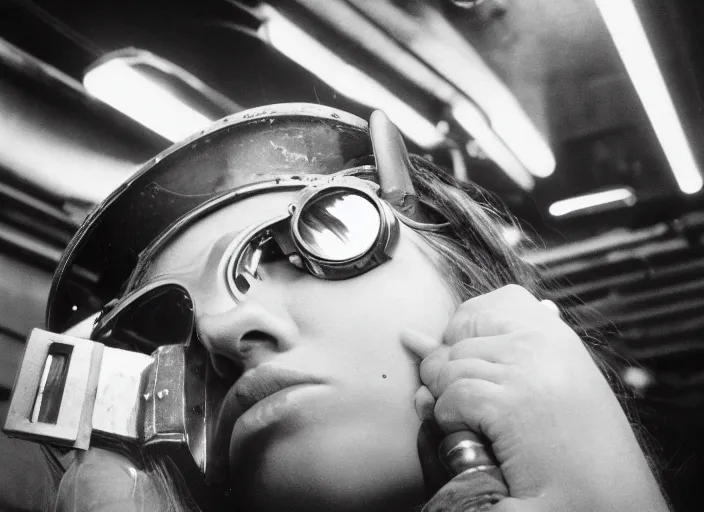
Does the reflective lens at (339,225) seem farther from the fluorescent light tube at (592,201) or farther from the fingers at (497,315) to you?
the fluorescent light tube at (592,201)

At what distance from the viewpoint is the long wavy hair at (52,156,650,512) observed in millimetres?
602

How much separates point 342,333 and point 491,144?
0.46m

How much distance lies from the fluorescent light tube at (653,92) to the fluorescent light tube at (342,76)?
262 mm

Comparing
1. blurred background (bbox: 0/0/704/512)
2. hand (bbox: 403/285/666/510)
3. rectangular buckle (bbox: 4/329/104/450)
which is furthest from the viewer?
blurred background (bbox: 0/0/704/512)

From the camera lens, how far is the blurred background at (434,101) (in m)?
0.77

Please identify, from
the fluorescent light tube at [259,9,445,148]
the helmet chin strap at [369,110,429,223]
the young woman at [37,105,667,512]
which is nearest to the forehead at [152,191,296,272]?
the young woman at [37,105,667,512]

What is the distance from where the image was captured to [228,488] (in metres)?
0.58

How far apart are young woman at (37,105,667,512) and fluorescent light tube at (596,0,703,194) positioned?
0.28 metres

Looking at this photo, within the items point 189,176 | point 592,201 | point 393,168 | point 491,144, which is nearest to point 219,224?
point 189,176

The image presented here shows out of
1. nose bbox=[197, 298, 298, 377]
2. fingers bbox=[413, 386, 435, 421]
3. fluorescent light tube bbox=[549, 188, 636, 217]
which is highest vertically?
fluorescent light tube bbox=[549, 188, 636, 217]

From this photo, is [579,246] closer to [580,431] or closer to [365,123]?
[365,123]

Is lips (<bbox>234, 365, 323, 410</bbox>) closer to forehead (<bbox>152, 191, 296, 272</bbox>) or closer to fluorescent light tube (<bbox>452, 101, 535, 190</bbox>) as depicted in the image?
forehead (<bbox>152, 191, 296, 272</bbox>)

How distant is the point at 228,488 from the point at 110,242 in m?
0.33

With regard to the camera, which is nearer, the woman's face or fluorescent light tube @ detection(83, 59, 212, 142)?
the woman's face
